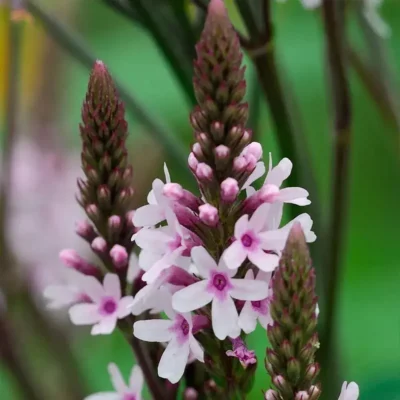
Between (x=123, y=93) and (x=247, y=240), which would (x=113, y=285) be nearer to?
(x=247, y=240)

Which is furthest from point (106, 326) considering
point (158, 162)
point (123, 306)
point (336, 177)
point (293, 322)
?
point (158, 162)

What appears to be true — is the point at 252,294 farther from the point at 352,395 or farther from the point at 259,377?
the point at 259,377

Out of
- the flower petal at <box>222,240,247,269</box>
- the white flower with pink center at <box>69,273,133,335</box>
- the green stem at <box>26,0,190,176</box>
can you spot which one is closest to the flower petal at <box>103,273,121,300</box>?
the white flower with pink center at <box>69,273,133,335</box>

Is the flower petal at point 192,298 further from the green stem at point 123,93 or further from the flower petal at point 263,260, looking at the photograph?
the green stem at point 123,93

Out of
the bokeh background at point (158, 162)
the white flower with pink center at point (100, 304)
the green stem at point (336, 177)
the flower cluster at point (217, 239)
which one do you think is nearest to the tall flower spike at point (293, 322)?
the flower cluster at point (217, 239)

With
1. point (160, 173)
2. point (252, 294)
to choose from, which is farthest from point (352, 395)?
point (160, 173)
